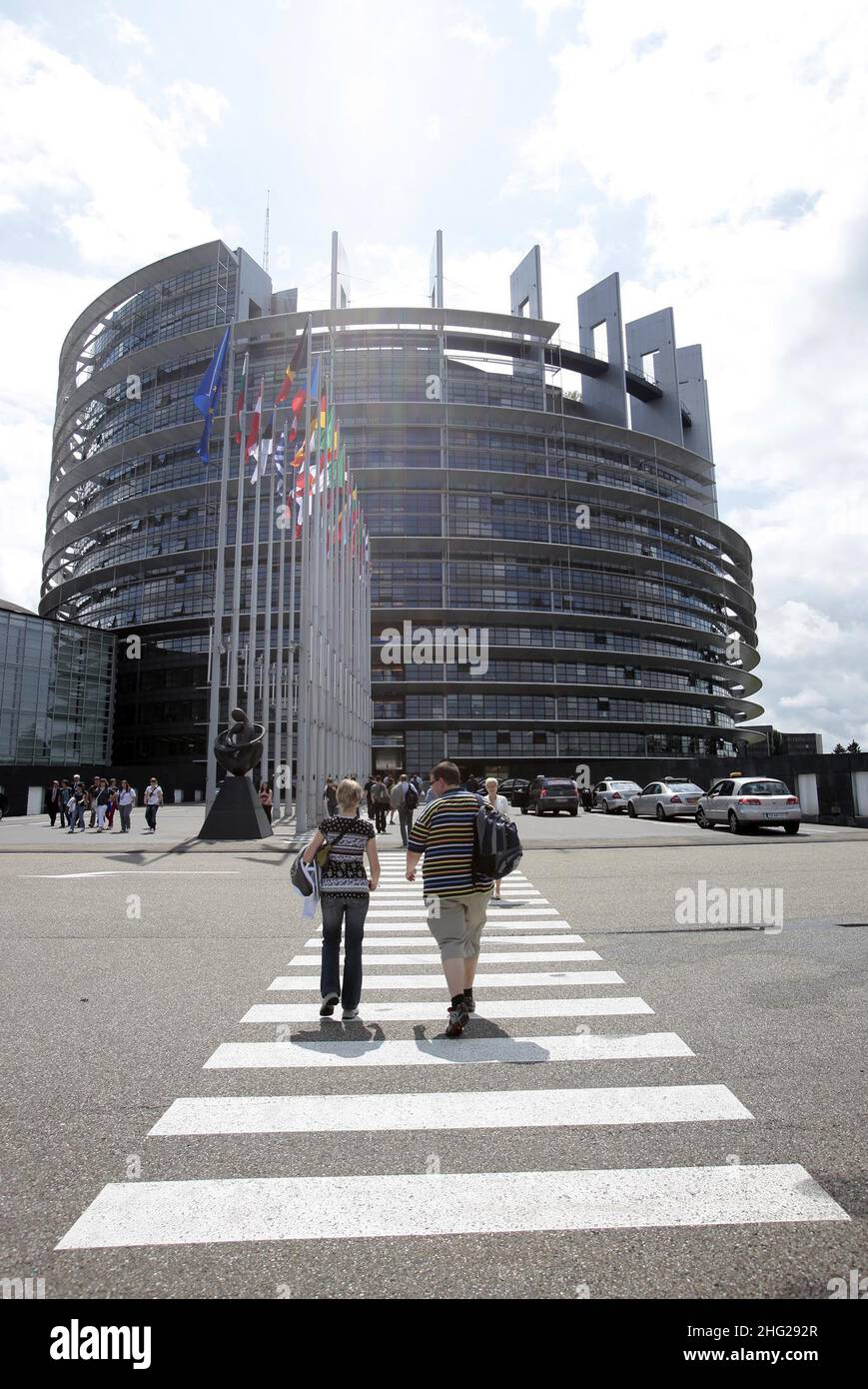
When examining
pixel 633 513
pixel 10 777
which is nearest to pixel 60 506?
pixel 10 777

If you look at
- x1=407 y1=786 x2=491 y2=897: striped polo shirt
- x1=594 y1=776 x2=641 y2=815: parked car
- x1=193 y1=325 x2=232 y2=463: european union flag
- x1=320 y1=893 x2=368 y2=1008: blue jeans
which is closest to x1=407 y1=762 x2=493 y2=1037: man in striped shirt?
x1=407 y1=786 x2=491 y2=897: striped polo shirt

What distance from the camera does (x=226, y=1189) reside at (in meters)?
3.34

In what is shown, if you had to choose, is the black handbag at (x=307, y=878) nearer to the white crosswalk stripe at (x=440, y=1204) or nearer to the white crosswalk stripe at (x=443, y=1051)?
the white crosswalk stripe at (x=443, y=1051)

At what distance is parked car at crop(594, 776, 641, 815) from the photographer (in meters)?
37.7

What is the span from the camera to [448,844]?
605 centimetres

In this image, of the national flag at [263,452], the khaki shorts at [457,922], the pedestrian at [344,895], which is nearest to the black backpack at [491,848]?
the khaki shorts at [457,922]

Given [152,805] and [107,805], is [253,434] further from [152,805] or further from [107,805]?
[107,805]

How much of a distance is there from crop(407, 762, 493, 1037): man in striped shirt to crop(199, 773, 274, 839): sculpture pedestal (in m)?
17.5

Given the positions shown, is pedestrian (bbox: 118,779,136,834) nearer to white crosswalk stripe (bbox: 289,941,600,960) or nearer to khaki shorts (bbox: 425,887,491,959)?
white crosswalk stripe (bbox: 289,941,600,960)

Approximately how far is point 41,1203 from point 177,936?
5791 mm

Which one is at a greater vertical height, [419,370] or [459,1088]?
[419,370]

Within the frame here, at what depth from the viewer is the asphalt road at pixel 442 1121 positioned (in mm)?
2781

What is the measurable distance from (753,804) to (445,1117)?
21166 millimetres
